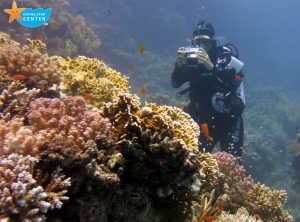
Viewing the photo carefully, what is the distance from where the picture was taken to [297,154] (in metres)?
15.0

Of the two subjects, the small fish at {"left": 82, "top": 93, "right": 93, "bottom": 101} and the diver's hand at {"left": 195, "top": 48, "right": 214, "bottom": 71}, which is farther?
the diver's hand at {"left": 195, "top": 48, "right": 214, "bottom": 71}

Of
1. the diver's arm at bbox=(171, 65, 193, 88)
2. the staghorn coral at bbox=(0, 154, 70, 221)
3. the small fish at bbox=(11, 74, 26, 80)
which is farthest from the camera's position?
the diver's arm at bbox=(171, 65, 193, 88)

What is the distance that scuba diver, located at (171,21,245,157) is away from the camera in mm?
7867

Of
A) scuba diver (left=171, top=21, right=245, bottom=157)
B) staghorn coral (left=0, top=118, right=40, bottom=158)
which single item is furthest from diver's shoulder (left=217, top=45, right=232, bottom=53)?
staghorn coral (left=0, top=118, right=40, bottom=158)

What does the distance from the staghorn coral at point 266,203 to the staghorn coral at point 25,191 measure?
4633 millimetres

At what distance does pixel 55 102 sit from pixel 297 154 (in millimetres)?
15124

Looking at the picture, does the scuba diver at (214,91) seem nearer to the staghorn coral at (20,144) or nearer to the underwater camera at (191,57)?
the underwater camera at (191,57)

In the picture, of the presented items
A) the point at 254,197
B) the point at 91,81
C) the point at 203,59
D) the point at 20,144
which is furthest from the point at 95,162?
the point at 203,59

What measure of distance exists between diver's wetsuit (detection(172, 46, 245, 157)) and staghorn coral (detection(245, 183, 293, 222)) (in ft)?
7.54

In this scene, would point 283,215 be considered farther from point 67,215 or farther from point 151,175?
point 67,215

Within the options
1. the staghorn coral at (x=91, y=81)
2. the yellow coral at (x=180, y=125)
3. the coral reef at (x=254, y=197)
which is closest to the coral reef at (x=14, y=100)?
the staghorn coral at (x=91, y=81)

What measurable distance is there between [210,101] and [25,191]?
22.0 ft

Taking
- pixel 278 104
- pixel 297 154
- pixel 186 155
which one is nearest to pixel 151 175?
pixel 186 155

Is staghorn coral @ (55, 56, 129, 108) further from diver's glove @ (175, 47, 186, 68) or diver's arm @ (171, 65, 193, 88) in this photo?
diver's arm @ (171, 65, 193, 88)
